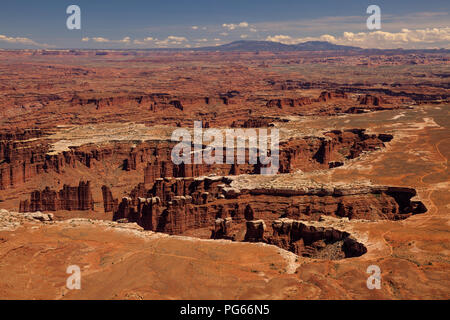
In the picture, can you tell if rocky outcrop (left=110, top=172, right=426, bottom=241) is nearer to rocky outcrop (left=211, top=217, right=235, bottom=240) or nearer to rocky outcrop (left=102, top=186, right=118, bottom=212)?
rocky outcrop (left=211, top=217, right=235, bottom=240)

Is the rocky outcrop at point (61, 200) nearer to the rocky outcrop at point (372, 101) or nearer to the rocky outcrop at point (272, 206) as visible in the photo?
the rocky outcrop at point (272, 206)

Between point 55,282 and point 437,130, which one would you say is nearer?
point 55,282

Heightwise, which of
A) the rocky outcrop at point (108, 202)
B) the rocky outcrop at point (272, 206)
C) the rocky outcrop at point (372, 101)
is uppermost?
the rocky outcrop at point (372, 101)

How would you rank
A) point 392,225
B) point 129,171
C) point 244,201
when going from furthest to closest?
point 129,171, point 244,201, point 392,225

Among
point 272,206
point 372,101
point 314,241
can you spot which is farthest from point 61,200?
point 372,101

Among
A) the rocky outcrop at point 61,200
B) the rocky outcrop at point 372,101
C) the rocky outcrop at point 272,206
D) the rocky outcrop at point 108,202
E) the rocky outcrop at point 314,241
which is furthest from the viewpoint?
the rocky outcrop at point 372,101

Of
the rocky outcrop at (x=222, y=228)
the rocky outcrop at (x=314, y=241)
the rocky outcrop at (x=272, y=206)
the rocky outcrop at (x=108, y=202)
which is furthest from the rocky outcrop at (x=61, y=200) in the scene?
the rocky outcrop at (x=314, y=241)

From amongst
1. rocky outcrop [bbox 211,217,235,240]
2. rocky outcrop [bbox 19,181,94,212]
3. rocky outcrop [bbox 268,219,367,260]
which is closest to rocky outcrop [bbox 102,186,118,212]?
rocky outcrop [bbox 19,181,94,212]
